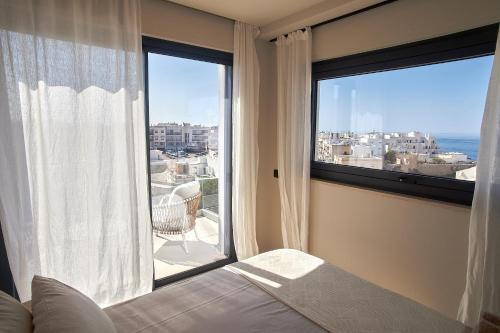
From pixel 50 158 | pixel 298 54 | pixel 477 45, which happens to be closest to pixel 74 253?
pixel 50 158

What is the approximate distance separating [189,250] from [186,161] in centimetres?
95

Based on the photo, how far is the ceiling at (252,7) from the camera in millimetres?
2449

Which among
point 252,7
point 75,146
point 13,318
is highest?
point 252,7

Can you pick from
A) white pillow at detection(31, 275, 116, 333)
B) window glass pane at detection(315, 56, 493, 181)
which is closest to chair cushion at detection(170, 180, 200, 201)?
window glass pane at detection(315, 56, 493, 181)

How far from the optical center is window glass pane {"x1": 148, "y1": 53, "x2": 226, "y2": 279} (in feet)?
8.57

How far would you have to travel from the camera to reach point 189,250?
304 centimetres

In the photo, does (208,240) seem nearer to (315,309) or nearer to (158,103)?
(158,103)

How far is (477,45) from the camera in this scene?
1.89 m

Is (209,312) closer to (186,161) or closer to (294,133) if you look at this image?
(186,161)

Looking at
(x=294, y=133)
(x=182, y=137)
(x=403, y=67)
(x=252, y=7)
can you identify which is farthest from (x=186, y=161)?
(x=403, y=67)

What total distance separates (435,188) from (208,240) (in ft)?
7.18

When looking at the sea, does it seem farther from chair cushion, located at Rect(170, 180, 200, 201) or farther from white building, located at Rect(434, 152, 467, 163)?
chair cushion, located at Rect(170, 180, 200, 201)

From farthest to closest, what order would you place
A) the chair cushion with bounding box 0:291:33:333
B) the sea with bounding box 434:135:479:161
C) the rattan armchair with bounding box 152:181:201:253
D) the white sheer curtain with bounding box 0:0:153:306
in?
the rattan armchair with bounding box 152:181:201:253 → the sea with bounding box 434:135:479:161 → the white sheer curtain with bounding box 0:0:153:306 → the chair cushion with bounding box 0:291:33:333

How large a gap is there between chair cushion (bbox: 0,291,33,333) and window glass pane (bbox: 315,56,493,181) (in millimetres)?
2452
